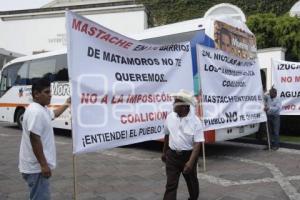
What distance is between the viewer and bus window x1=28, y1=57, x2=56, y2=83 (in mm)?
13875

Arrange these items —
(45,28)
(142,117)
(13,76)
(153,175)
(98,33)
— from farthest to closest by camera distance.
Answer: (45,28), (13,76), (153,175), (142,117), (98,33)

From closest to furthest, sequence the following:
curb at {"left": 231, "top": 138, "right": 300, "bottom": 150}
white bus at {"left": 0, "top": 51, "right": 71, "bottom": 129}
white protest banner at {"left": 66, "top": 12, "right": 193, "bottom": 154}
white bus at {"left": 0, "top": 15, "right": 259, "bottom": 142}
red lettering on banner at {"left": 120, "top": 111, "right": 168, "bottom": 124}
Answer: white protest banner at {"left": 66, "top": 12, "right": 193, "bottom": 154} < red lettering on banner at {"left": 120, "top": 111, "right": 168, "bottom": 124} < white bus at {"left": 0, "top": 15, "right": 259, "bottom": 142} < curb at {"left": 231, "top": 138, "right": 300, "bottom": 150} < white bus at {"left": 0, "top": 51, "right": 71, "bottom": 129}

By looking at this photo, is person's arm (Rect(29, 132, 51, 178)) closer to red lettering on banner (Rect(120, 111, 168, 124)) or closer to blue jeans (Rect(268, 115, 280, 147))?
red lettering on banner (Rect(120, 111, 168, 124))

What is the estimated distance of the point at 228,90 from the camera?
9.20 metres

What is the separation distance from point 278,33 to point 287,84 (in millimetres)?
6244

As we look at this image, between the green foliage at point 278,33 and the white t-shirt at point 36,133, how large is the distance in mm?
13729

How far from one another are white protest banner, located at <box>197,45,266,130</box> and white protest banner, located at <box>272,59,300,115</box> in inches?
55.4

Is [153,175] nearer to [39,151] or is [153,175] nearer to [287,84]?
[39,151]

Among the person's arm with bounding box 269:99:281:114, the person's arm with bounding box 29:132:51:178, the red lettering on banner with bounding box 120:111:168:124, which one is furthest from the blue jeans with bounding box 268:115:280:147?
the person's arm with bounding box 29:132:51:178

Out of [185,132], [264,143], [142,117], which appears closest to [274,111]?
[264,143]

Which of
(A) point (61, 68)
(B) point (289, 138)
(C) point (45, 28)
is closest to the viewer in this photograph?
(B) point (289, 138)

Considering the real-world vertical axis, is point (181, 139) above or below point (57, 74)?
below

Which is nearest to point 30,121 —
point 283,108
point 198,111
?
point 198,111

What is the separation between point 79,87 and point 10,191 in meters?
2.29
